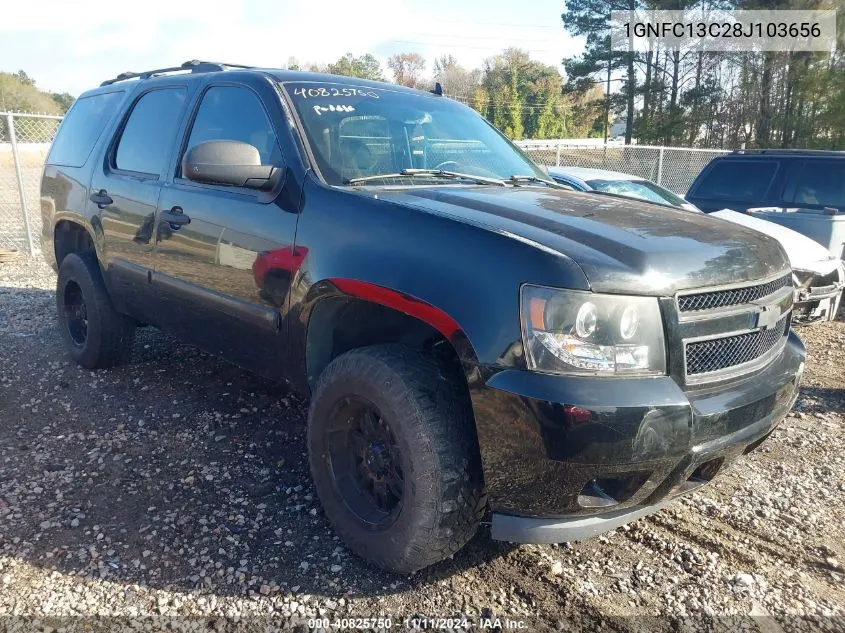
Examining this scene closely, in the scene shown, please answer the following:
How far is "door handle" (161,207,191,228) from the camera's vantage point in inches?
136

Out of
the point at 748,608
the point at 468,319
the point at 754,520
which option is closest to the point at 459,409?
the point at 468,319

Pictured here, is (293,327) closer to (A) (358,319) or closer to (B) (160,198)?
(A) (358,319)

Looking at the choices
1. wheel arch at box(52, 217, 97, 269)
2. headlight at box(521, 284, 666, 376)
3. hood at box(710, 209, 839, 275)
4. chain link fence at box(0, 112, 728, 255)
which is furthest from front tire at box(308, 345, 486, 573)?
chain link fence at box(0, 112, 728, 255)

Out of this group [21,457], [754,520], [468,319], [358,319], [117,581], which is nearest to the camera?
[468,319]

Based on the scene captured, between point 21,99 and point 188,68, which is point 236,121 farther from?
point 21,99

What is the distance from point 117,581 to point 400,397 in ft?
4.33

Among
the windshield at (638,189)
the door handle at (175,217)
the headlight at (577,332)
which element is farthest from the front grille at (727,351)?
the windshield at (638,189)

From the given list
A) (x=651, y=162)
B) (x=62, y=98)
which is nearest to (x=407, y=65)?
(x=62, y=98)

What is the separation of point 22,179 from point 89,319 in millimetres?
6422

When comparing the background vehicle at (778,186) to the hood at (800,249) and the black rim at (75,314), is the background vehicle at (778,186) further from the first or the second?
the black rim at (75,314)

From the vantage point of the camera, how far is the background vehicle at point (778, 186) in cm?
724

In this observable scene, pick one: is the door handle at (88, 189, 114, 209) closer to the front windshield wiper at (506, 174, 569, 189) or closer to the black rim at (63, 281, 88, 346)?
the black rim at (63, 281, 88, 346)

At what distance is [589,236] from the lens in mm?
2367

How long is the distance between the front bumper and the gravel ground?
1.55 ft
